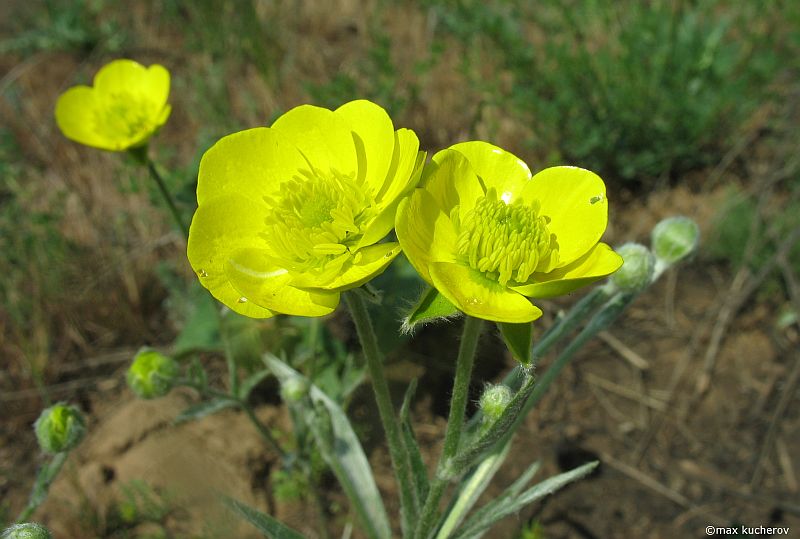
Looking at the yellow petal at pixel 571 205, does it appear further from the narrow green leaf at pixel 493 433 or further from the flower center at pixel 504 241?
the narrow green leaf at pixel 493 433

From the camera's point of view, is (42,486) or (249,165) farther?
(42,486)

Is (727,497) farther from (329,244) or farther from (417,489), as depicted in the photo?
(329,244)

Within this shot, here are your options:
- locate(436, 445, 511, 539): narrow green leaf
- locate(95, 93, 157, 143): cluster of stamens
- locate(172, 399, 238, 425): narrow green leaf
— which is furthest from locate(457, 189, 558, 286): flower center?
locate(95, 93, 157, 143): cluster of stamens

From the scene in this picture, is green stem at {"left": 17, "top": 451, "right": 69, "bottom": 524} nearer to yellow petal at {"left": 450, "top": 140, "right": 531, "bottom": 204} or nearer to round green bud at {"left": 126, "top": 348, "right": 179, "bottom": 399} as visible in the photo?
round green bud at {"left": 126, "top": 348, "right": 179, "bottom": 399}

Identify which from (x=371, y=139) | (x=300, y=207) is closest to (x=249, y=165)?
(x=300, y=207)

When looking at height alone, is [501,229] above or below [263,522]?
above

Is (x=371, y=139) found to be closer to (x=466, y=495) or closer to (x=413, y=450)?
(x=413, y=450)
